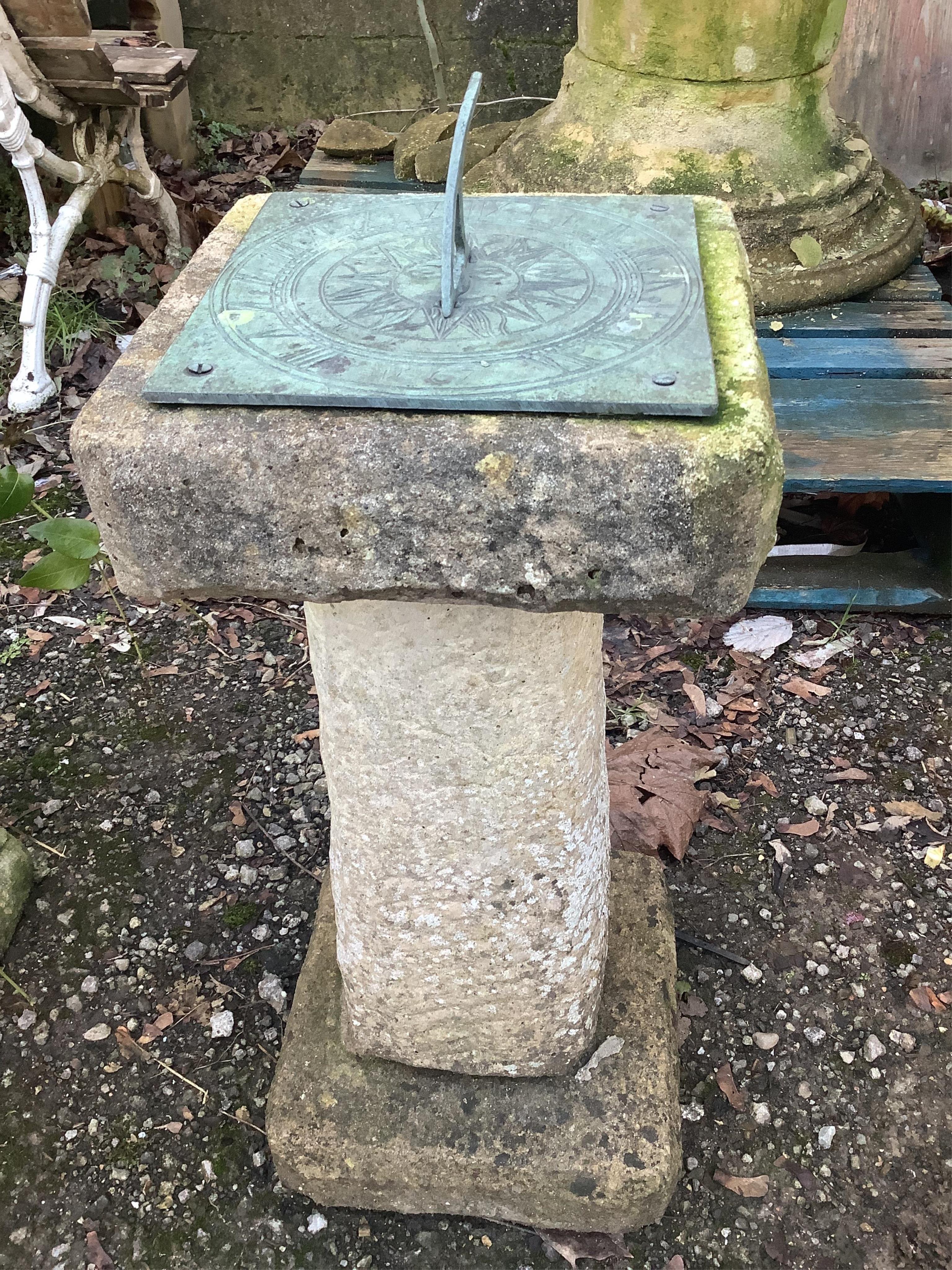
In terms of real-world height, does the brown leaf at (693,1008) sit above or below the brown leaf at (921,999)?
below

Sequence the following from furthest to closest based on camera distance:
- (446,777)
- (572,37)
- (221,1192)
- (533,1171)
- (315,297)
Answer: (572,37) → (221,1192) → (533,1171) → (446,777) → (315,297)

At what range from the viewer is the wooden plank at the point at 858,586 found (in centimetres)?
280

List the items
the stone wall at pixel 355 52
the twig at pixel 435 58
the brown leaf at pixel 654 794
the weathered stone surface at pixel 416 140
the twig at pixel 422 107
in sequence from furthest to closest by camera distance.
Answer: the stone wall at pixel 355 52 < the twig at pixel 422 107 < the twig at pixel 435 58 < the weathered stone surface at pixel 416 140 < the brown leaf at pixel 654 794

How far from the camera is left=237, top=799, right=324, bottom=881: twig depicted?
2.28 m

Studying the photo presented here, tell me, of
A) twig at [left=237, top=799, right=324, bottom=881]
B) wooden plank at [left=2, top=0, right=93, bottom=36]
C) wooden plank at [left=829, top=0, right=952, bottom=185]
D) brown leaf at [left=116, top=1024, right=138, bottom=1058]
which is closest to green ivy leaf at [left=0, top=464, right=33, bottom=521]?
twig at [left=237, top=799, right=324, bottom=881]

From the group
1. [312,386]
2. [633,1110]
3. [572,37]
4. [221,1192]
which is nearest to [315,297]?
[312,386]

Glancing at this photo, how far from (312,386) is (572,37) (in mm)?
3953

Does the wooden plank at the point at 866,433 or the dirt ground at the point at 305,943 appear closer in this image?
the dirt ground at the point at 305,943

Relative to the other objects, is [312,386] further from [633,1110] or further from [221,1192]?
[221,1192]

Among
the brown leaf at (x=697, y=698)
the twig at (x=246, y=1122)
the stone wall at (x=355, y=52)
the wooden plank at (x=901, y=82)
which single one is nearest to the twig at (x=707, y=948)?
the brown leaf at (x=697, y=698)

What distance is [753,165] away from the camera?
2.69 meters

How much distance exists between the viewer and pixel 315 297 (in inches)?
49.6

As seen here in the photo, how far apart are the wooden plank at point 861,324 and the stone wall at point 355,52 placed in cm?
211

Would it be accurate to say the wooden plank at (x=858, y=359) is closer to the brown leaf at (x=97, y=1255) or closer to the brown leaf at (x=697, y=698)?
the brown leaf at (x=697, y=698)
